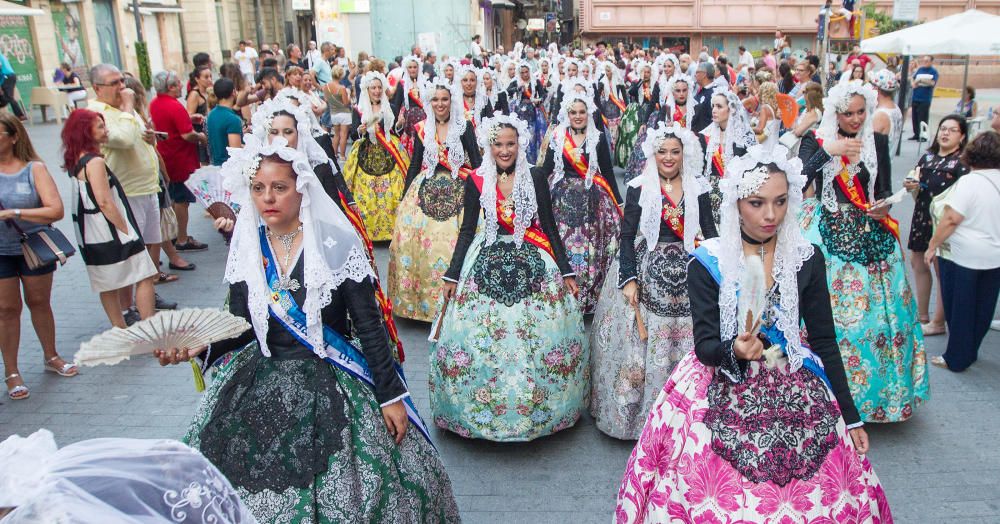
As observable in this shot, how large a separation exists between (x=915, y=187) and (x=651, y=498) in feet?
14.3

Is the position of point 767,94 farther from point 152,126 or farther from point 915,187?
point 152,126

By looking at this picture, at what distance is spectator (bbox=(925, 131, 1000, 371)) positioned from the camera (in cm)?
571

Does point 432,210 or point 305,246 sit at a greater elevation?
point 305,246

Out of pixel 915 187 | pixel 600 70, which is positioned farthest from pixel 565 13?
pixel 915 187

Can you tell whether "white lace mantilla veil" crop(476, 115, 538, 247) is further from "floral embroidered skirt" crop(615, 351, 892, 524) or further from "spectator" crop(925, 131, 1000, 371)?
"spectator" crop(925, 131, 1000, 371)

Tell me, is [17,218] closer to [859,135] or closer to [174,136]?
[174,136]

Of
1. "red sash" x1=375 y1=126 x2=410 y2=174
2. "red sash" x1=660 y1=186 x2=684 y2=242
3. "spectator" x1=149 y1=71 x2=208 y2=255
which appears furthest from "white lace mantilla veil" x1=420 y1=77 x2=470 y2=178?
"spectator" x1=149 y1=71 x2=208 y2=255

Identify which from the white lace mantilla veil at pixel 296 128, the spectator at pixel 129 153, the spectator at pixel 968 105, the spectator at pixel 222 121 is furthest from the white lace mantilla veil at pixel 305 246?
the spectator at pixel 968 105

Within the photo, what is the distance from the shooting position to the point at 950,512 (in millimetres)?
4227

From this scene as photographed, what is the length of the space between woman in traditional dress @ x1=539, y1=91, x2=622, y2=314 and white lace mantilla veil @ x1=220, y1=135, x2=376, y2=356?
4.07 meters

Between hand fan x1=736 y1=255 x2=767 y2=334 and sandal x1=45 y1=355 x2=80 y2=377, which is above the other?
hand fan x1=736 y1=255 x2=767 y2=334

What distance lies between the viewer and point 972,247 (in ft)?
19.0

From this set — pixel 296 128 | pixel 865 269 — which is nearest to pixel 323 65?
pixel 296 128

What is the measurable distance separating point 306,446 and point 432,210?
4324 millimetres
